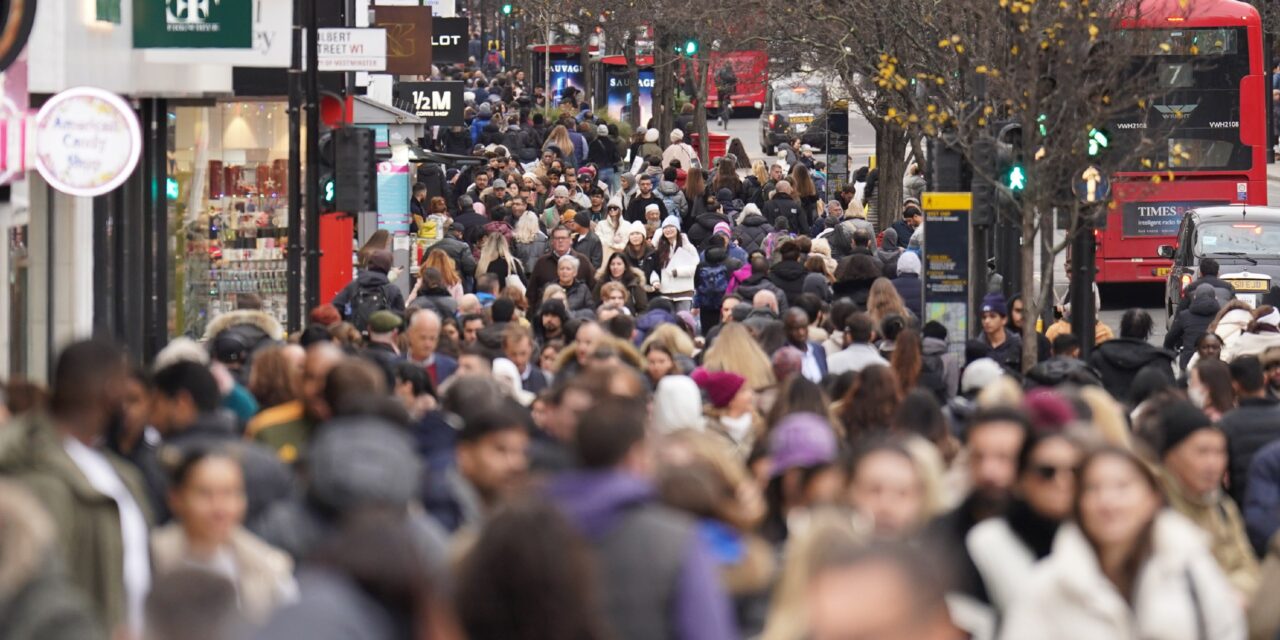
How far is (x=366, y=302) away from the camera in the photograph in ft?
61.4

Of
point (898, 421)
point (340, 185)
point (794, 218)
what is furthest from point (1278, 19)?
point (898, 421)

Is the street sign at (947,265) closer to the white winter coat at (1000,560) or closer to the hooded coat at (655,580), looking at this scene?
the white winter coat at (1000,560)

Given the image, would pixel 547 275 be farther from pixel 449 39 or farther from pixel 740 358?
pixel 449 39

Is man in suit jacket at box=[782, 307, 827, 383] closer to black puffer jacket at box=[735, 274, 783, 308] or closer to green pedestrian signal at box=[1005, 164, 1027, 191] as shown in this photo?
green pedestrian signal at box=[1005, 164, 1027, 191]

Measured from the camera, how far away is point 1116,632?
641 centimetres

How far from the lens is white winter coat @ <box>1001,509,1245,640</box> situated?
21.0ft

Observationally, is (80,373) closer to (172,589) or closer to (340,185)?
(172,589)

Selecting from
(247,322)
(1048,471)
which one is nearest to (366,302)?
(247,322)

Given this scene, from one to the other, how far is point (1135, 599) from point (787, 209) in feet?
80.7

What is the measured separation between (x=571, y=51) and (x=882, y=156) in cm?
3259

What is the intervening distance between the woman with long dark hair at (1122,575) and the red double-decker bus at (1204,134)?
24772mm

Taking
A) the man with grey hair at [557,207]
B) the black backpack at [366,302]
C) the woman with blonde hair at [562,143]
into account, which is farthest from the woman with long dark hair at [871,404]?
the woman with blonde hair at [562,143]

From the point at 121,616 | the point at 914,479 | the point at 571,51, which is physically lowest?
the point at 121,616

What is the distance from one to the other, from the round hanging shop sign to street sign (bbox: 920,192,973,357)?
8055mm
